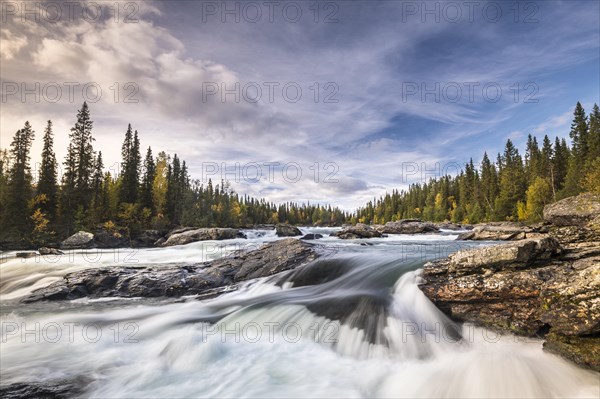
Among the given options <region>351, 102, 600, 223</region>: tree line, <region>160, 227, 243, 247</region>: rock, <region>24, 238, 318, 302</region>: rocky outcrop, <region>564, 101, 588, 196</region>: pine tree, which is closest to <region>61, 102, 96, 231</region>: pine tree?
<region>160, 227, 243, 247</region>: rock

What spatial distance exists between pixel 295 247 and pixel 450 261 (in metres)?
7.74

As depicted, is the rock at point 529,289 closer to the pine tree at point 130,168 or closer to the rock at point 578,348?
the rock at point 578,348

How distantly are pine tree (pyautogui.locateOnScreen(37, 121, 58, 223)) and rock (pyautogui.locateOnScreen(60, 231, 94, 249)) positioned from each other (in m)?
11.2

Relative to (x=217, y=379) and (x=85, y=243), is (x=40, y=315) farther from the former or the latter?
(x=85, y=243)

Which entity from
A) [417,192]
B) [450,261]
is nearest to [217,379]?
[450,261]

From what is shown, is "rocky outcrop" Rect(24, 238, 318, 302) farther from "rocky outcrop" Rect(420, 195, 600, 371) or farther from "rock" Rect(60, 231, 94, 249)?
"rock" Rect(60, 231, 94, 249)

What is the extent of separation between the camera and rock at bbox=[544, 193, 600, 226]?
1001cm

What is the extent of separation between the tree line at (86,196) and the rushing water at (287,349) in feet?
125

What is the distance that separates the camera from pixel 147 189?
191ft

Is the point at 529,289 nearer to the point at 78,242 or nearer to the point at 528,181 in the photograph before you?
the point at 78,242

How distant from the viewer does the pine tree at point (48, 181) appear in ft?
139

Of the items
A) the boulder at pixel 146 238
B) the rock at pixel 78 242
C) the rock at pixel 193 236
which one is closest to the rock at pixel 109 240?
the boulder at pixel 146 238

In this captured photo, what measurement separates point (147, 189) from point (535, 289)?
2483 inches

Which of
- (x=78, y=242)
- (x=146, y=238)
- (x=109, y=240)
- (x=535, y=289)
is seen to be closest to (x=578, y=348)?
(x=535, y=289)
